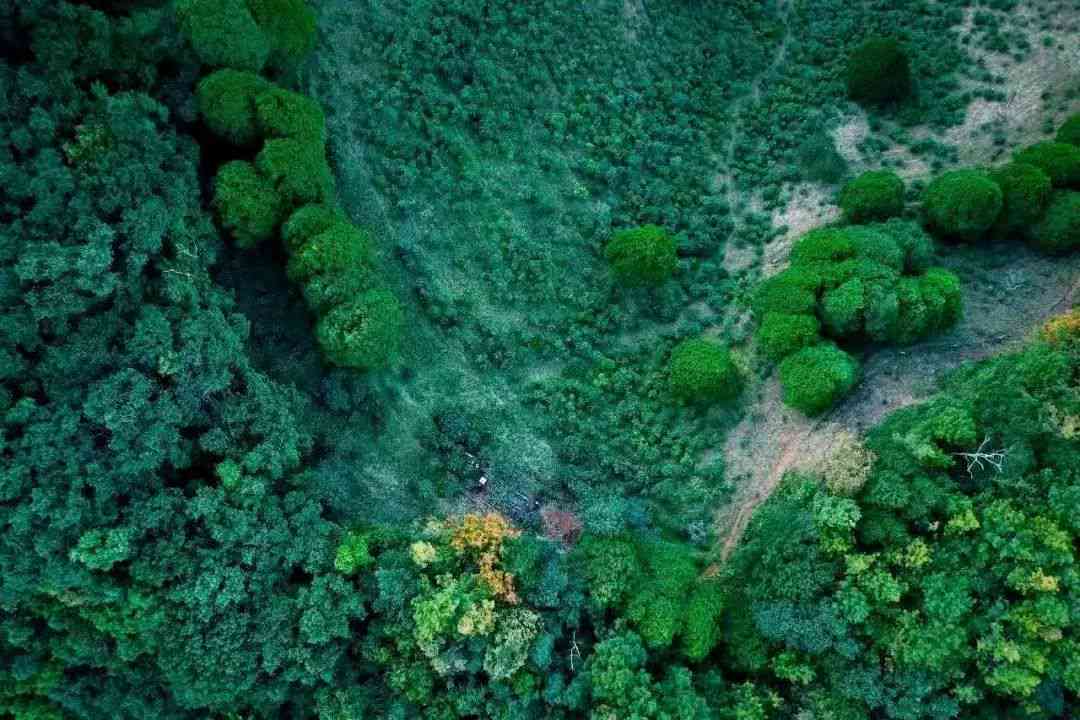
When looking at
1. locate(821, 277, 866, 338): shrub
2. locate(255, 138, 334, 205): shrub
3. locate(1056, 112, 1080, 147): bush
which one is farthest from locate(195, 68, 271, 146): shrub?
locate(1056, 112, 1080, 147): bush

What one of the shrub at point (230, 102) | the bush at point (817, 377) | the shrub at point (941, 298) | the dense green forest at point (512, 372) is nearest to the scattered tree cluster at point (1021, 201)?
the dense green forest at point (512, 372)

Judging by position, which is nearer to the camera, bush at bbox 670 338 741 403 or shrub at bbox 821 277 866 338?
shrub at bbox 821 277 866 338

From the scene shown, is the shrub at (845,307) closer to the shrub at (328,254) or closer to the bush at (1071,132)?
the bush at (1071,132)

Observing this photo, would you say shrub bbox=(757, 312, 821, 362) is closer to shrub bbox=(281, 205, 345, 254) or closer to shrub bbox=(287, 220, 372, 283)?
shrub bbox=(287, 220, 372, 283)

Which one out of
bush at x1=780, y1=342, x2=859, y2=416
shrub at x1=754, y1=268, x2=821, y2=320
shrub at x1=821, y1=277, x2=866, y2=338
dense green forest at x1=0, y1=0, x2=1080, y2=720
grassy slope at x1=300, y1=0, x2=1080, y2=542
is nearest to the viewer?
dense green forest at x1=0, y1=0, x2=1080, y2=720

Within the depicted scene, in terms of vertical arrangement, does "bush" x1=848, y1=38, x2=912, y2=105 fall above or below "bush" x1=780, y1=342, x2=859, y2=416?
above

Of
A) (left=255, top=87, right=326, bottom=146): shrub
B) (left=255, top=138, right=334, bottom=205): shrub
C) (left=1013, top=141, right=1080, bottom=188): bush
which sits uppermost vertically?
(left=1013, top=141, right=1080, bottom=188): bush
